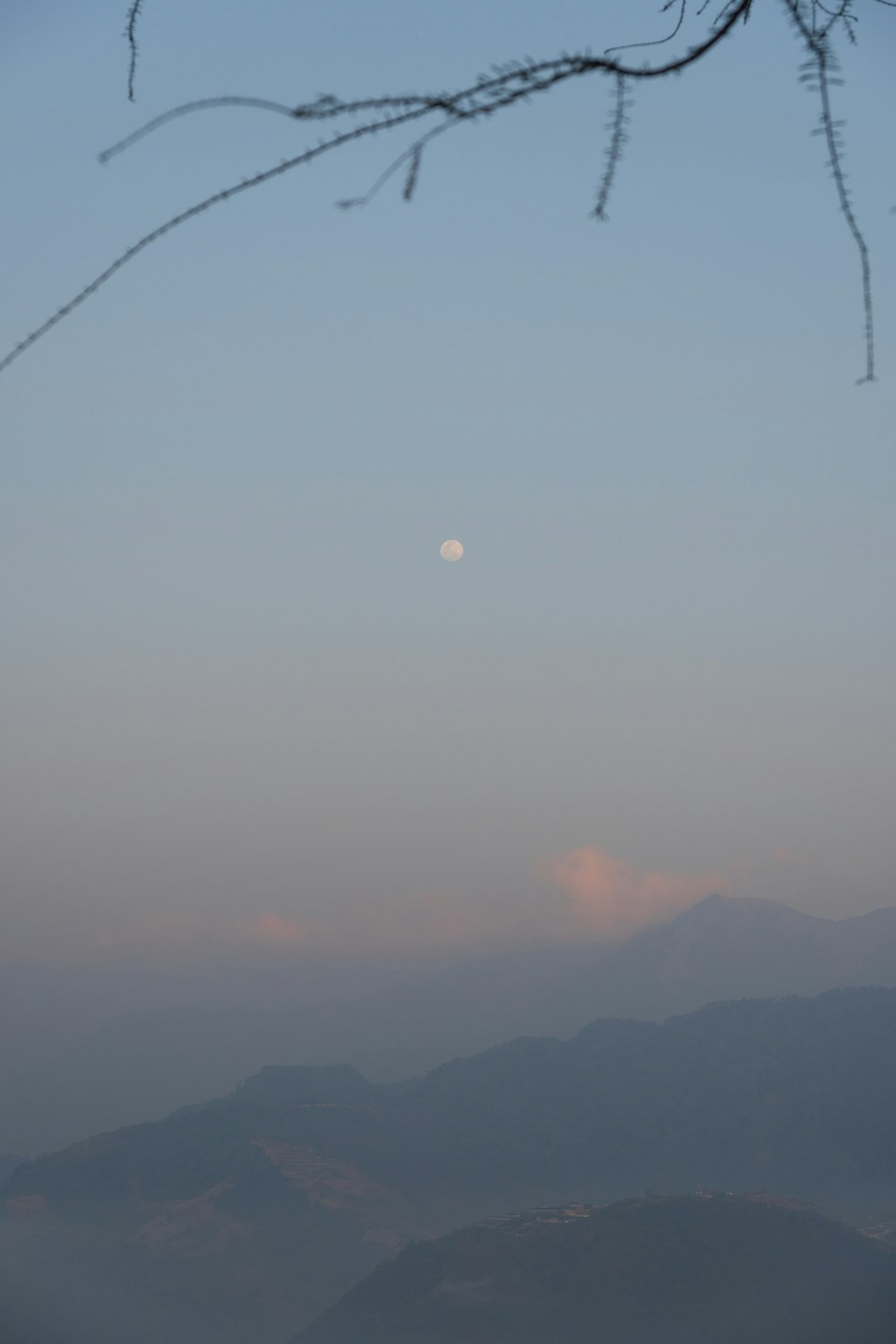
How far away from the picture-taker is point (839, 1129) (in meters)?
162

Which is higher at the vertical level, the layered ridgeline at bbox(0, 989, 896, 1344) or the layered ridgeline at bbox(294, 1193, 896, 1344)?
the layered ridgeline at bbox(294, 1193, 896, 1344)

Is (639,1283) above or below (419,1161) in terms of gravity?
above

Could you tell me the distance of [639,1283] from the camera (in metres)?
101

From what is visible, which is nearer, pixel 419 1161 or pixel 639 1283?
pixel 639 1283

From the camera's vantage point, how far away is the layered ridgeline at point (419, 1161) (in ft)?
458

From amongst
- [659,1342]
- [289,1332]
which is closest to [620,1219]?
[659,1342]

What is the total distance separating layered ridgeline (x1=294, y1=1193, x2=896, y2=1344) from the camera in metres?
94.6

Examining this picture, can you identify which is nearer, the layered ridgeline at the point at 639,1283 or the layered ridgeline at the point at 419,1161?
the layered ridgeline at the point at 639,1283

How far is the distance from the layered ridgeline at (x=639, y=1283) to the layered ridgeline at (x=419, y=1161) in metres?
32.7

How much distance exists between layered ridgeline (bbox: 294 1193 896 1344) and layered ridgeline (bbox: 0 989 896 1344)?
32.7m

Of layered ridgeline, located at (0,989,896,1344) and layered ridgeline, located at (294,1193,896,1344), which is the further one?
layered ridgeline, located at (0,989,896,1344)

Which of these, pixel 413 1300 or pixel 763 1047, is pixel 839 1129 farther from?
pixel 413 1300

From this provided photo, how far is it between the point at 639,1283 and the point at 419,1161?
2868 inches

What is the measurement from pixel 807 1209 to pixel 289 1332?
6246 centimetres
